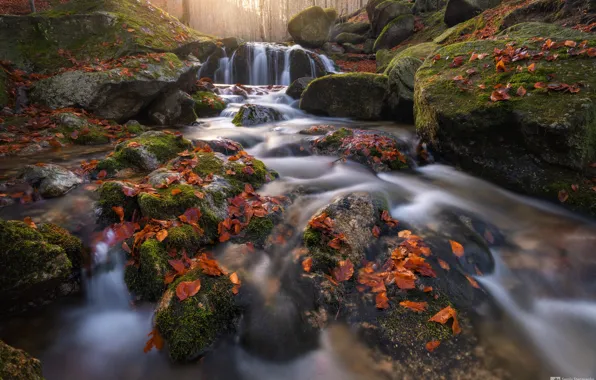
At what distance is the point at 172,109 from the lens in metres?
8.30

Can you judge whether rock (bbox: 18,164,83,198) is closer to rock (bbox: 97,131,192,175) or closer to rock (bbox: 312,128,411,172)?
rock (bbox: 97,131,192,175)

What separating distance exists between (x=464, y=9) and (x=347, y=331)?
15312 mm

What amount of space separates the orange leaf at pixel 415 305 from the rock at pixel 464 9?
14.4 m

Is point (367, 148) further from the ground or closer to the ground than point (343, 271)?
further from the ground

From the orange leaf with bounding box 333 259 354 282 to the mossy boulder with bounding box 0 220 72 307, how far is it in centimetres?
236

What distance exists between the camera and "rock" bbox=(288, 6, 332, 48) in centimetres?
2175

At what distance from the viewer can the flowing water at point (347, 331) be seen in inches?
85.7

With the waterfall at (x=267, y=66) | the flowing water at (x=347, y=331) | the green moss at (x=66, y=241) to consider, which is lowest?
the flowing water at (x=347, y=331)

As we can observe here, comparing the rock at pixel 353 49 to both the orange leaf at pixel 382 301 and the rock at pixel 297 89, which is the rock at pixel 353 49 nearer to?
the rock at pixel 297 89

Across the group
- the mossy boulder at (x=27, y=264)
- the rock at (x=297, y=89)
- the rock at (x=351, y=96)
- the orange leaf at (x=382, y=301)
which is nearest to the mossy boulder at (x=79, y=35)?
the rock at (x=297, y=89)

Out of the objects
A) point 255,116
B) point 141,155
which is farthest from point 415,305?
point 255,116

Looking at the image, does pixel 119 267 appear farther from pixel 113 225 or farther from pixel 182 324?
pixel 182 324

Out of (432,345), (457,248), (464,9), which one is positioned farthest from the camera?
(464,9)

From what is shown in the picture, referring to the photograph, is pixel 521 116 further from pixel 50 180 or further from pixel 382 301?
pixel 50 180
